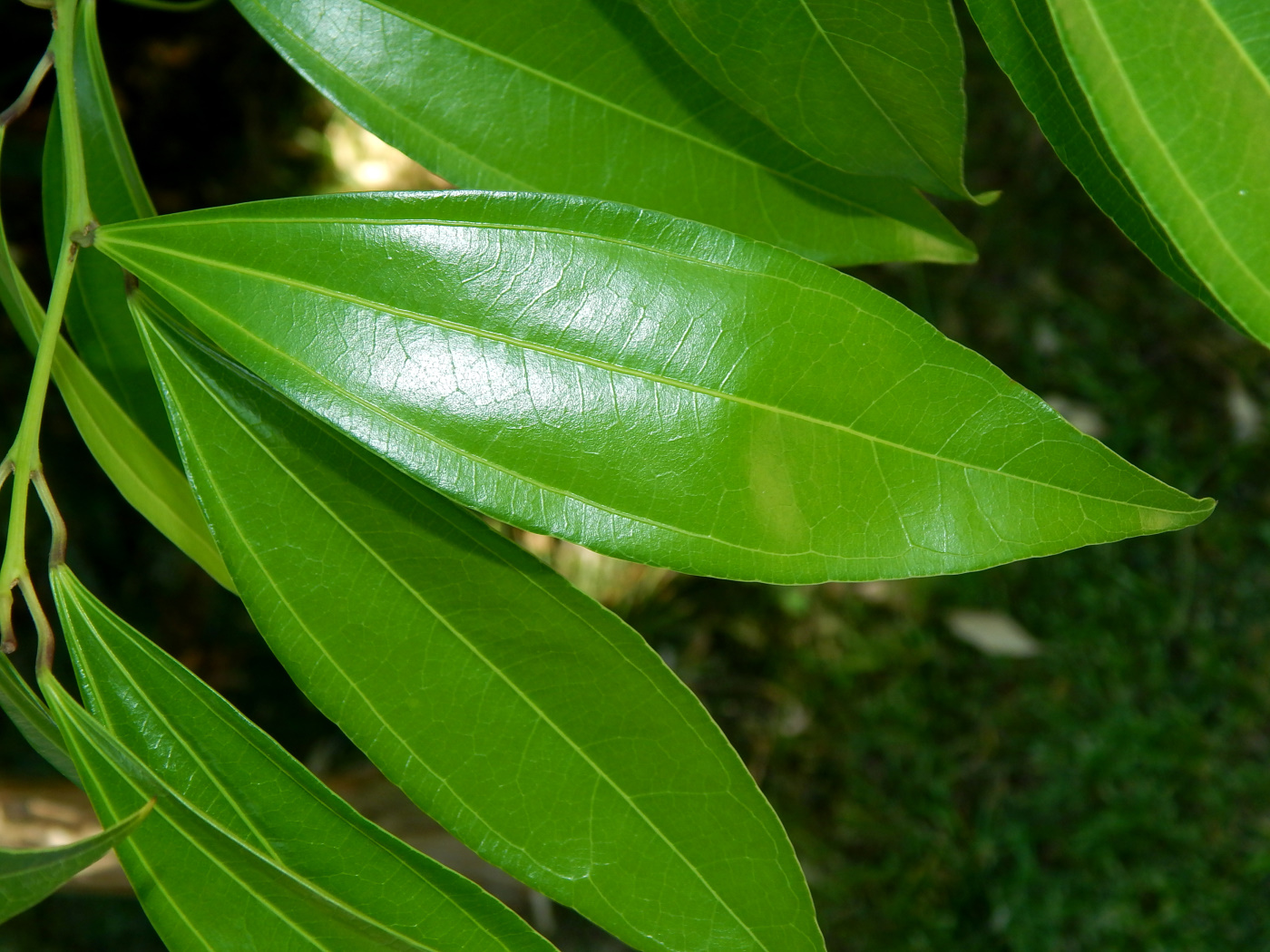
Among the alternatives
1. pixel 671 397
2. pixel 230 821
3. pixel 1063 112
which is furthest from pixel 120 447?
pixel 1063 112

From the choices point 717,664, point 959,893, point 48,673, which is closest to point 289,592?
point 48,673

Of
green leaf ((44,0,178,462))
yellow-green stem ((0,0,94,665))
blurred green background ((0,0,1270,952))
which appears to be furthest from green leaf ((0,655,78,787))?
blurred green background ((0,0,1270,952))

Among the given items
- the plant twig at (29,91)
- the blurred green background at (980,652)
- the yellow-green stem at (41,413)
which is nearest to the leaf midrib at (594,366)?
the yellow-green stem at (41,413)

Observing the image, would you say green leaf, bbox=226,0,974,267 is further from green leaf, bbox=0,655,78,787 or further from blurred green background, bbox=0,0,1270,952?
blurred green background, bbox=0,0,1270,952

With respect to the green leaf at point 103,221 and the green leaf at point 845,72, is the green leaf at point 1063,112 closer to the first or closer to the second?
the green leaf at point 845,72

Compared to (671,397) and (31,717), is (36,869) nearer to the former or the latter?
(31,717)

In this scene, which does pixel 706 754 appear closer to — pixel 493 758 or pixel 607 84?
pixel 493 758
